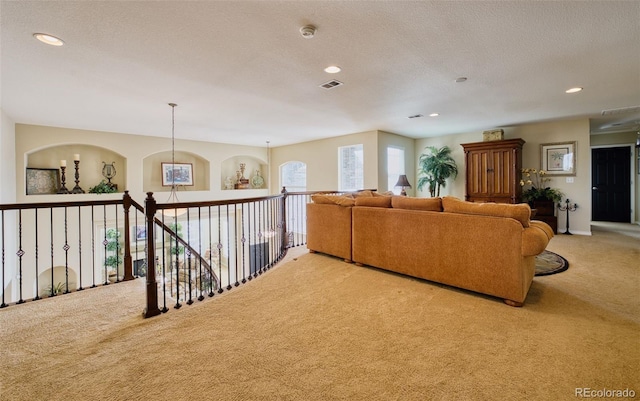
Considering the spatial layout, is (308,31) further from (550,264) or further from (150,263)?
(550,264)

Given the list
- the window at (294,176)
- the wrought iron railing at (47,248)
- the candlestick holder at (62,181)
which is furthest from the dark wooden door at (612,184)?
the candlestick holder at (62,181)

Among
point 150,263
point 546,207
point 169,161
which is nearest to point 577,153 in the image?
point 546,207

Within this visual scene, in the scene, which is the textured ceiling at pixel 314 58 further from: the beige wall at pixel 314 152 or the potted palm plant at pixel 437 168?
the potted palm plant at pixel 437 168

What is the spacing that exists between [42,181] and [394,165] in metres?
8.09

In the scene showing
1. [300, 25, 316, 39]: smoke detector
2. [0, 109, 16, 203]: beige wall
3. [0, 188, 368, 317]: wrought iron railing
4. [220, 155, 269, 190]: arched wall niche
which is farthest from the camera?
[220, 155, 269, 190]: arched wall niche

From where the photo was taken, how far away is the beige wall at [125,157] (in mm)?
5566

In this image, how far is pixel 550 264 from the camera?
3.70 meters

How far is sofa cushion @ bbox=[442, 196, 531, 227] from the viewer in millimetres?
2490

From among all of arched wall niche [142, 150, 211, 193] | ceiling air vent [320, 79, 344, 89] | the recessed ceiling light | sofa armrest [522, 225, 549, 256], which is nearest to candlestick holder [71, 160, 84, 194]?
arched wall niche [142, 150, 211, 193]

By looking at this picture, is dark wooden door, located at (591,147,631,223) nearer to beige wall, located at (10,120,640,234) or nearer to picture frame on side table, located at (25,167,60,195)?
beige wall, located at (10,120,640,234)

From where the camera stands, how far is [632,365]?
168cm

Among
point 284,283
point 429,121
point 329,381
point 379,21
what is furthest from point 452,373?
point 429,121

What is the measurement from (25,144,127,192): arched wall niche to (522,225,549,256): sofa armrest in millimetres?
7933

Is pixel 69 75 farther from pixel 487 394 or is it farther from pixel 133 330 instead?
pixel 487 394
